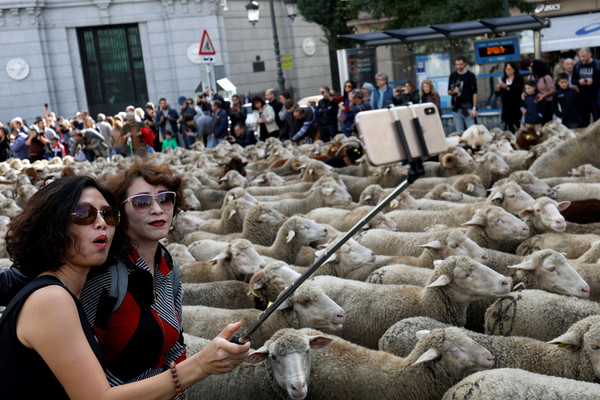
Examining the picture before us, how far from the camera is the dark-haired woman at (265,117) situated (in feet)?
52.1

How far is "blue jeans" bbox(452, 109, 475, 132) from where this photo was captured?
532 inches

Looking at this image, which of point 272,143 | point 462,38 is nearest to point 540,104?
point 462,38

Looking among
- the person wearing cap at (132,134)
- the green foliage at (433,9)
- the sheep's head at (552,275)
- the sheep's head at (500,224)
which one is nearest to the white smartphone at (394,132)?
the sheep's head at (552,275)

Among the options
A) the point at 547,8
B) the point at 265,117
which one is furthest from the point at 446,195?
the point at 547,8

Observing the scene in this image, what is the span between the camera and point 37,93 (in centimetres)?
2748

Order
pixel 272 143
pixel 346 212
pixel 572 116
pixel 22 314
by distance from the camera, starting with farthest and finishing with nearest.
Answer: pixel 272 143 → pixel 572 116 → pixel 346 212 → pixel 22 314

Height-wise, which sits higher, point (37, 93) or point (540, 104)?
point (37, 93)

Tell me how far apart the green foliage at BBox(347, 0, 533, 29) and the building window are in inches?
457

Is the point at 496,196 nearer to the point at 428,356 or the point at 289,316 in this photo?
the point at 289,316

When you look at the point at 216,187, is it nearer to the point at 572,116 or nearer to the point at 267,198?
the point at 267,198

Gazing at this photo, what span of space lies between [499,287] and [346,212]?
3313 mm

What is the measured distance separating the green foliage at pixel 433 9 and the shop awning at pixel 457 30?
4498 mm

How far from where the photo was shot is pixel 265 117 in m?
15.9

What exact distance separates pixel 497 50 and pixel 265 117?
207 inches
